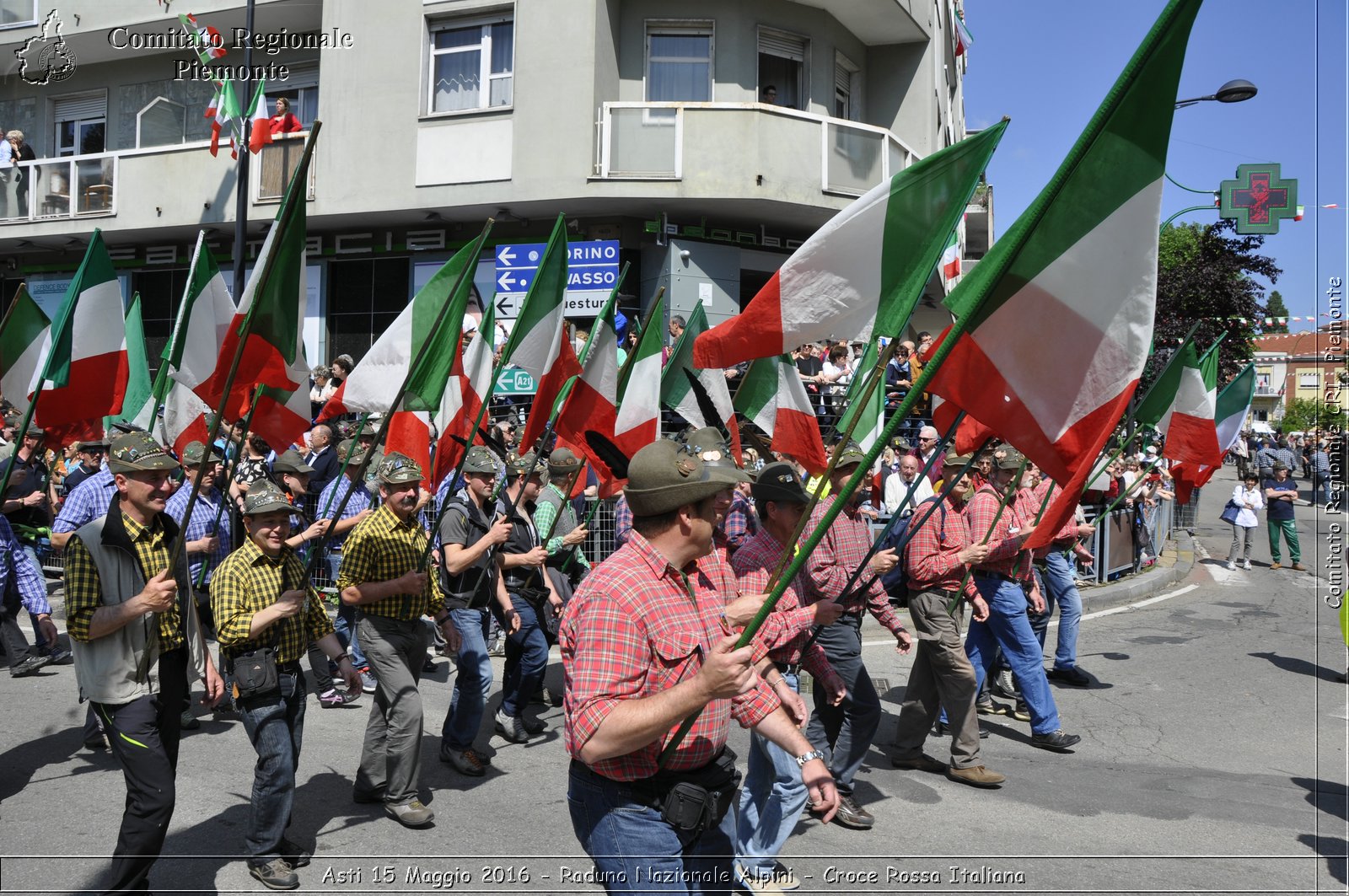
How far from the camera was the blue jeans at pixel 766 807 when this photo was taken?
492 cm

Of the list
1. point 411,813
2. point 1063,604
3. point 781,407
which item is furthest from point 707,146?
point 411,813

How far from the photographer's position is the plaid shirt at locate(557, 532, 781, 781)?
9.88ft

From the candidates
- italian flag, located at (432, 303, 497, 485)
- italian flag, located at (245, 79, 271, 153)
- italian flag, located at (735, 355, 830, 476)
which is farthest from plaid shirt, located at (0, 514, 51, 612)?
italian flag, located at (245, 79, 271, 153)

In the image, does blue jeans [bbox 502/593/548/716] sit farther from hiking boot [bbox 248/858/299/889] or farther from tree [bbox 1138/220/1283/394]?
tree [bbox 1138/220/1283/394]

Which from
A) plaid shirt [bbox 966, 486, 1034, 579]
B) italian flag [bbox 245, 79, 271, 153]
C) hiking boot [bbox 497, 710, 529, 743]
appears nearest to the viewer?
plaid shirt [bbox 966, 486, 1034, 579]

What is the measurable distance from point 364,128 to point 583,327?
5.57 meters

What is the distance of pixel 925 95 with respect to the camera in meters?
21.2

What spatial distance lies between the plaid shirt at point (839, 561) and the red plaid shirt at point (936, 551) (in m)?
0.68

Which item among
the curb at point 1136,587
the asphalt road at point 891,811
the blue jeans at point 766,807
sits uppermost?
the blue jeans at point 766,807

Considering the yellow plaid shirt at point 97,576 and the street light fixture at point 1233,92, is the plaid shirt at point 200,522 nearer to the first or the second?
the yellow plaid shirt at point 97,576

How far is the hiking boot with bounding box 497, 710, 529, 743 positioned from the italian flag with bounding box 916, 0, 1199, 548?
477 centimetres

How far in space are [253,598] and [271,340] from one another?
1.29 metres

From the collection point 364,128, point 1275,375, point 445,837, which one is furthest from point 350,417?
point 1275,375

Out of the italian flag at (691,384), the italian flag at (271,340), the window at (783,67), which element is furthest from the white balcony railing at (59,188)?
the italian flag at (271,340)
